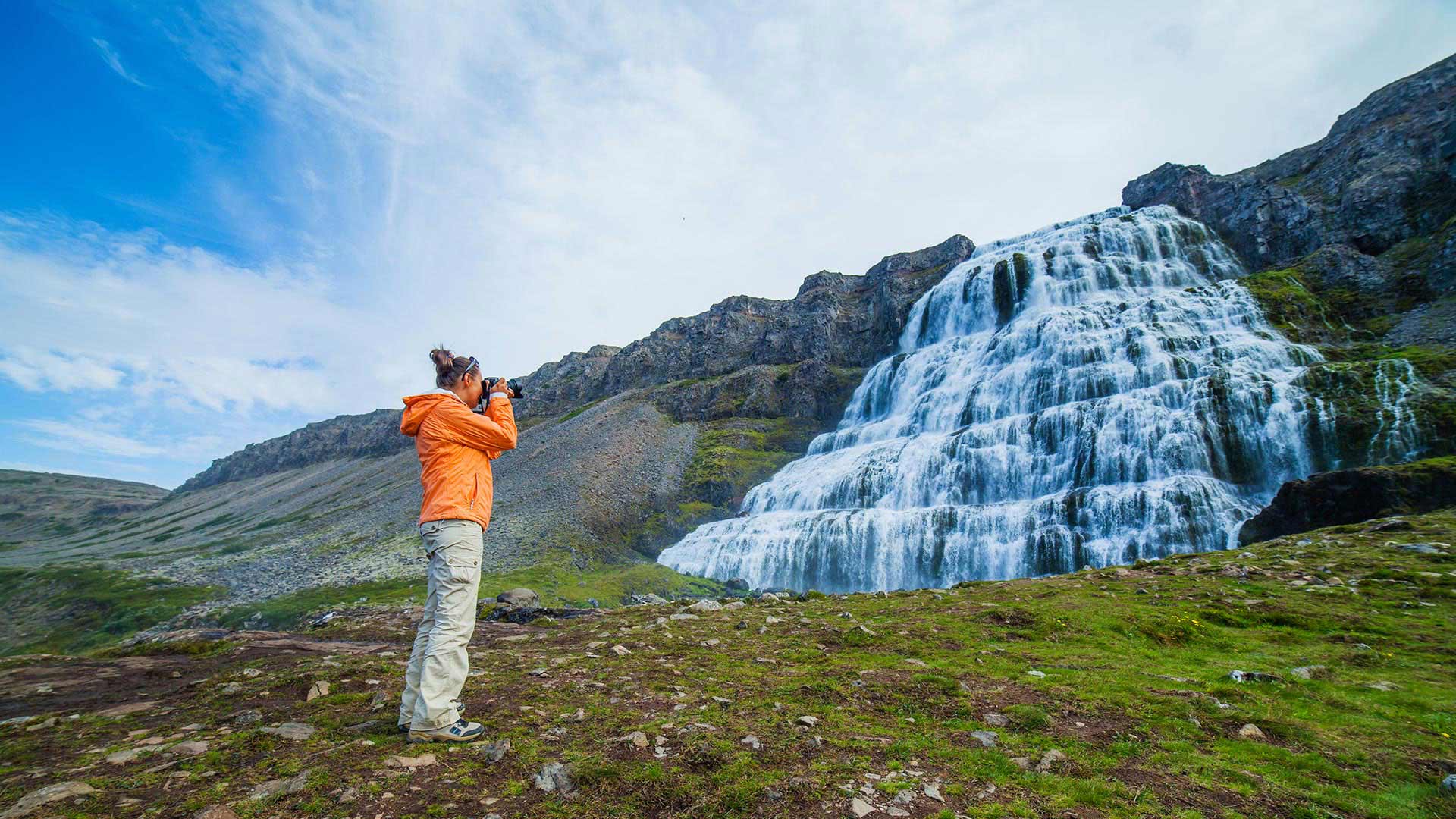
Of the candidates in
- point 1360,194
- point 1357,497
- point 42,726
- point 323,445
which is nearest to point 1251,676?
point 42,726

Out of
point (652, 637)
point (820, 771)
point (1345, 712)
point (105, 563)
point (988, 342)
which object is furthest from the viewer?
point (105, 563)

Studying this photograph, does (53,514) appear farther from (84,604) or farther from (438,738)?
(438,738)

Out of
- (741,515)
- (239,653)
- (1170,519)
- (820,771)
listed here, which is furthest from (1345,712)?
(741,515)

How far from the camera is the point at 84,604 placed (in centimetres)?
5106

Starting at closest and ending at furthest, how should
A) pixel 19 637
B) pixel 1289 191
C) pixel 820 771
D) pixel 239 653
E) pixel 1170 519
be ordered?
pixel 820 771
pixel 239 653
pixel 1170 519
pixel 19 637
pixel 1289 191

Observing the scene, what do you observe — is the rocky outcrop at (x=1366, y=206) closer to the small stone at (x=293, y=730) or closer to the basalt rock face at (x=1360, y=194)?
the basalt rock face at (x=1360, y=194)

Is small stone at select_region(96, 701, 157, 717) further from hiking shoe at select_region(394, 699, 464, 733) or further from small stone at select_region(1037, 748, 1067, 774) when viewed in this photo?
small stone at select_region(1037, 748, 1067, 774)

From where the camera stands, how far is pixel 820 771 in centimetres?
Result: 462

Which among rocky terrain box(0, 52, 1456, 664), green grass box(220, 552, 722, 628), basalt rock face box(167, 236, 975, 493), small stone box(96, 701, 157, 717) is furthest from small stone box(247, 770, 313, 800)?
basalt rock face box(167, 236, 975, 493)

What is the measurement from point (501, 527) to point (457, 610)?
52.4 meters

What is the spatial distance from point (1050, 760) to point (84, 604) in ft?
248

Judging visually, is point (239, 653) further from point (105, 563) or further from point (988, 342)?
point (105, 563)

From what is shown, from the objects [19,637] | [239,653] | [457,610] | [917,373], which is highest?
[917,373]

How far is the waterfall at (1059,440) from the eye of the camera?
2806 centimetres
